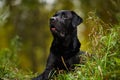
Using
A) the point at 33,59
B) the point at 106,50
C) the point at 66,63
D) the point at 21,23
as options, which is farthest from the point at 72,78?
the point at 33,59

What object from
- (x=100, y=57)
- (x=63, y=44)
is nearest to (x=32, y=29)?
(x=63, y=44)

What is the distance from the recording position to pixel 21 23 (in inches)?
1468

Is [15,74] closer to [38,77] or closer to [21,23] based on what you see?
[38,77]

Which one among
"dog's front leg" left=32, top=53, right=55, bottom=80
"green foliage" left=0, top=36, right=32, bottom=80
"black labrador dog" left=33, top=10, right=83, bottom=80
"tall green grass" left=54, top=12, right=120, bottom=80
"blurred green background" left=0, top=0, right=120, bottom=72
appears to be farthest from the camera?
"blurred green background" left=0, top=0, right=120, bottom=72

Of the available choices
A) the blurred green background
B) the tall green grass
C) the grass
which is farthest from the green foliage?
the blurred green background

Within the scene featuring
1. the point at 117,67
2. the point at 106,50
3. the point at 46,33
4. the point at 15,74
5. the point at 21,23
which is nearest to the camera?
the point at 117,67

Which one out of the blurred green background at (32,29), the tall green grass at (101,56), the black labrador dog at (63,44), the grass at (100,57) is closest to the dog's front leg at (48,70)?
the black labrador dog at (63,44)

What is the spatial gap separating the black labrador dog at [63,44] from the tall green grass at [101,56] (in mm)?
1309

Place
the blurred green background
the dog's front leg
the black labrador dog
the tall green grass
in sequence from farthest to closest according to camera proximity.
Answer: the blurred green background
the black labrador dog
the dog's front leg
the tall green grass

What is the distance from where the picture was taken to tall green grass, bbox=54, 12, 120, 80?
8.11 m

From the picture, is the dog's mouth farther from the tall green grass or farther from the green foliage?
the tall green grass

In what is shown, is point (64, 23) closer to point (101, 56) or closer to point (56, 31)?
point (56, 31)

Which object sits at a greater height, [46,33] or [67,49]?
[67,49]

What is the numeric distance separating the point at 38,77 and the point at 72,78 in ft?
7.62
